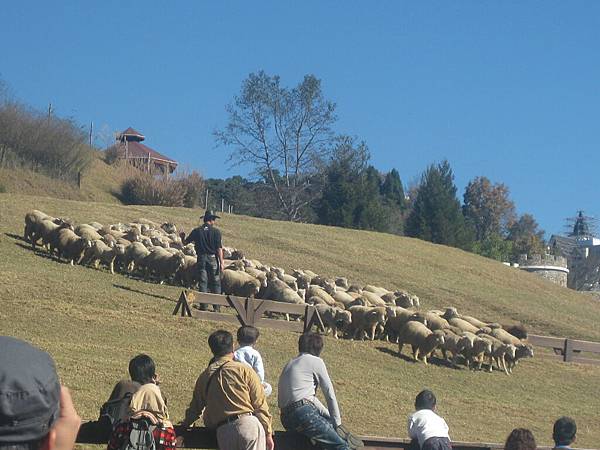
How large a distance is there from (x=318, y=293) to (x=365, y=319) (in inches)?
115

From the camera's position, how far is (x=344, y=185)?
6469 centimetres

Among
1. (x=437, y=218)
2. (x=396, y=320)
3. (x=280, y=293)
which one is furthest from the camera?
(x=437, y=218)

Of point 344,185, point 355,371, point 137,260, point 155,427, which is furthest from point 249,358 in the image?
point 344,185

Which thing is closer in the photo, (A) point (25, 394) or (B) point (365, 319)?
(A) point (25, 394)

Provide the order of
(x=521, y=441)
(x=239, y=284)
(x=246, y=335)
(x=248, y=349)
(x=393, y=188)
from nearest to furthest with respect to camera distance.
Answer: (x=521, y=441), (x=246, y=335), (x=248, y=349), (x=239, y=284), (x=393, y=188)

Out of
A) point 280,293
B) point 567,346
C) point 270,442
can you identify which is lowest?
point 270,442

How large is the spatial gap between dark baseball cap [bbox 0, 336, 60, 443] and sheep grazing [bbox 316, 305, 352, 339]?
2089cm

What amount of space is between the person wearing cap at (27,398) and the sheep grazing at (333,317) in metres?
20.9

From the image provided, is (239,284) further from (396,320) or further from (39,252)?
(39,252)

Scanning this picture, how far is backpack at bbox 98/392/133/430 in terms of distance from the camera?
26.0 ft

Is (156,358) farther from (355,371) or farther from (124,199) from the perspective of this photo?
(124,199)

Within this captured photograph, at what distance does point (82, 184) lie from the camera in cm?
5447

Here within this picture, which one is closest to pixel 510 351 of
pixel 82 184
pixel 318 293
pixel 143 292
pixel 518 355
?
pixel 518 355

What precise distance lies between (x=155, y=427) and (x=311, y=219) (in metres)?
73.6
